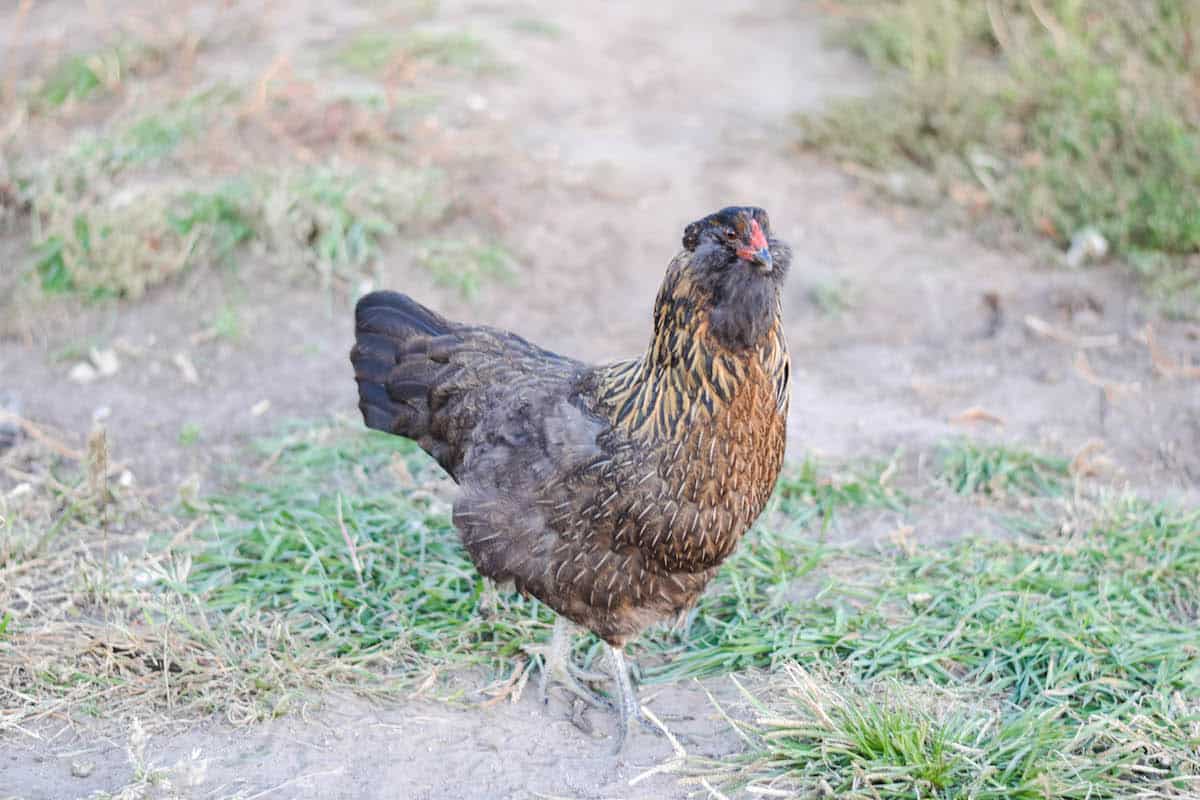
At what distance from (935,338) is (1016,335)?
37 centimetres

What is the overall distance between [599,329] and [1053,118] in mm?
2986

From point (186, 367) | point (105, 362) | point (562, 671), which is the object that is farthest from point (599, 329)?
point (562, 671)

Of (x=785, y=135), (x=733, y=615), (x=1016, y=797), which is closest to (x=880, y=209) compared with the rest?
(x=785, y=135)

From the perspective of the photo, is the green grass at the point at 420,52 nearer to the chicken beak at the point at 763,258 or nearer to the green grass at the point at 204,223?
the green grass at the point at 204,223

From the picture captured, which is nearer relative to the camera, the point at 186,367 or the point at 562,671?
the point at 562,671

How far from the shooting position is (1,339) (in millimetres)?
5742

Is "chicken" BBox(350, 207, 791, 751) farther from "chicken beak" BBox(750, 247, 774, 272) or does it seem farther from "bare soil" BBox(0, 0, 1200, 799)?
"bare soil" BBox(0, 0, 1200, 799)

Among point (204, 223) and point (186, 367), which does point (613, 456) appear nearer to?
point (186, 367)

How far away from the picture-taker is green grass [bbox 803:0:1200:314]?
6434 mm

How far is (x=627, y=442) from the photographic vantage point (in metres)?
3.37

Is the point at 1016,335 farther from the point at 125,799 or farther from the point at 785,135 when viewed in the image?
the point at 125,799

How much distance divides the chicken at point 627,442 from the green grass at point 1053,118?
3534 mm

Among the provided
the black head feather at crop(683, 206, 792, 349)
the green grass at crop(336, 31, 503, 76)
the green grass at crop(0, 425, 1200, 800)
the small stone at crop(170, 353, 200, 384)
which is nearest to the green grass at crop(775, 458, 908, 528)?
the green grass at crop(0, 425, 1200, 800)

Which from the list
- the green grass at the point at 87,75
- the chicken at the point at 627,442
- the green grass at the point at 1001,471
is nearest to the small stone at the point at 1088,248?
the green grass at the point at 1001,471
